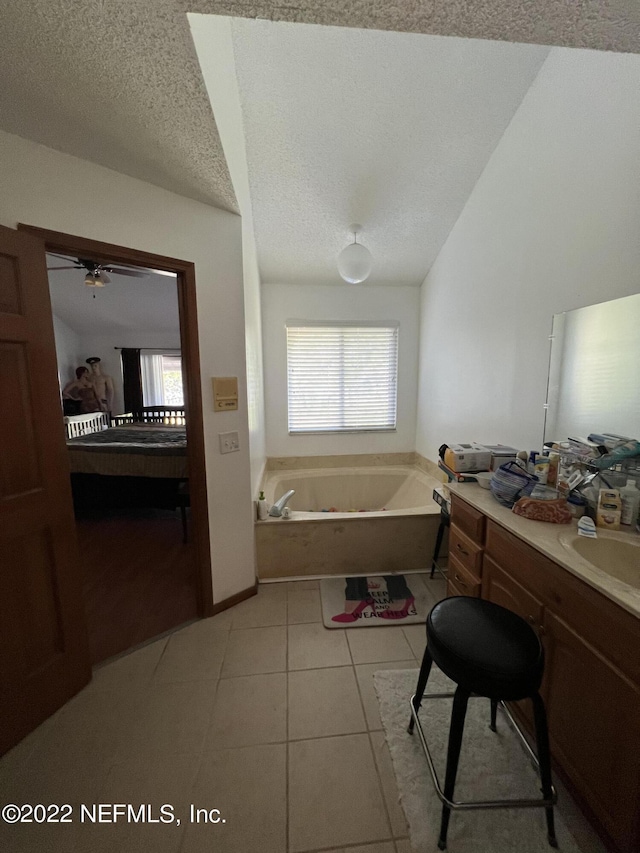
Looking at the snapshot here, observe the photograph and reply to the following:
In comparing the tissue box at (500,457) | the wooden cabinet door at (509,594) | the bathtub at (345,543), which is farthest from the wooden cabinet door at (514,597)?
the bathtub at (345,543)

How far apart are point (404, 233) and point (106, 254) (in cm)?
221

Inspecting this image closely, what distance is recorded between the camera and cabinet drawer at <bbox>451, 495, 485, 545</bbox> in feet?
4.93

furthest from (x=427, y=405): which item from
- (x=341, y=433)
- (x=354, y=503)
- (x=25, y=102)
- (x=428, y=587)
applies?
(x=25, y=102)

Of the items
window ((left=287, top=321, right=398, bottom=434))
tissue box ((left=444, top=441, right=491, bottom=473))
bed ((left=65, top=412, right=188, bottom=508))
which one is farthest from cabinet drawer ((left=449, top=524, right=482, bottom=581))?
bed ((left=65, top=412, right=188, bottom=508))

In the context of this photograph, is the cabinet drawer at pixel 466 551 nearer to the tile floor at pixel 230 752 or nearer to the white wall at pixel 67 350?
the tile floor at pixel 230 752

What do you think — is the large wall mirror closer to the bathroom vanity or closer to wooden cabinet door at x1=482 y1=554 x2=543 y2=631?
the bathroom vanity

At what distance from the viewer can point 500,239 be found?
6.88ft

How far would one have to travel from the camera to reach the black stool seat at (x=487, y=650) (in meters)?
0.91

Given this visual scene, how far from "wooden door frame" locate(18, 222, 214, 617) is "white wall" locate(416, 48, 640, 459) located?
1.91 m

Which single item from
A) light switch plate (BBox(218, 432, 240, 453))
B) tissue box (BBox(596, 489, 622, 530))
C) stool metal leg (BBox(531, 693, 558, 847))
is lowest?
stool metal leg (BBox(531, 693, 558, 847))

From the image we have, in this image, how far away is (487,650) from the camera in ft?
Result: 3.13

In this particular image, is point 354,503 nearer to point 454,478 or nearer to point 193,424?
point 454,478

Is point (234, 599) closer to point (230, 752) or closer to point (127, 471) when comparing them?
point (230, 752)

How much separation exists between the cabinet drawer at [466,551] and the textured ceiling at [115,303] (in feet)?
13.6
